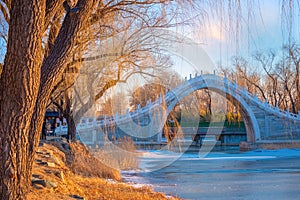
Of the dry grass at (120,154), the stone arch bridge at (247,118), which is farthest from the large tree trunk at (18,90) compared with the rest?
the stone arch bridge at (247,118)

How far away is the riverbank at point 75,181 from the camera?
15.6ft

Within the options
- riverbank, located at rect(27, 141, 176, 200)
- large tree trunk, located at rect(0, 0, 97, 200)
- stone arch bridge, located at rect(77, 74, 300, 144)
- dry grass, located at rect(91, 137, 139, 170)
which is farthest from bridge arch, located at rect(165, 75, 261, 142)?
large tree trunk, located at rect(0, 0, 97, 200)

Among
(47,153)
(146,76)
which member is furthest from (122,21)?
(47,153)

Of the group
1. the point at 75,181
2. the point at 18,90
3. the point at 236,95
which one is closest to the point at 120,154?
the point at 75,181

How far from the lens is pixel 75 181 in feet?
22.0

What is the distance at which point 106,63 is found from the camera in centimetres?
884

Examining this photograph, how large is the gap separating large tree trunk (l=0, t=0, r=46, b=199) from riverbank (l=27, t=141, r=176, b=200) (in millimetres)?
1308

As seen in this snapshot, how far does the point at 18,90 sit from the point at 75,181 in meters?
4.28

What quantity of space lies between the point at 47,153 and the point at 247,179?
5591 millimetres

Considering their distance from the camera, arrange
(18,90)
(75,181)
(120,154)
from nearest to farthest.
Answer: (18,90)
(75,181)
(120,154)

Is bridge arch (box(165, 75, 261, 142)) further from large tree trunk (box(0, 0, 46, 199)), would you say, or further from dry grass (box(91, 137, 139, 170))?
large tree trunk (box(0, 0, 46, 199))

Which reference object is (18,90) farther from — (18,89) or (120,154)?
(120,154)

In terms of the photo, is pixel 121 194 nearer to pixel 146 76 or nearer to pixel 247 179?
pixel 146 76

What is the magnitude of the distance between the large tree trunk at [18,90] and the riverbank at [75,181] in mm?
1308
